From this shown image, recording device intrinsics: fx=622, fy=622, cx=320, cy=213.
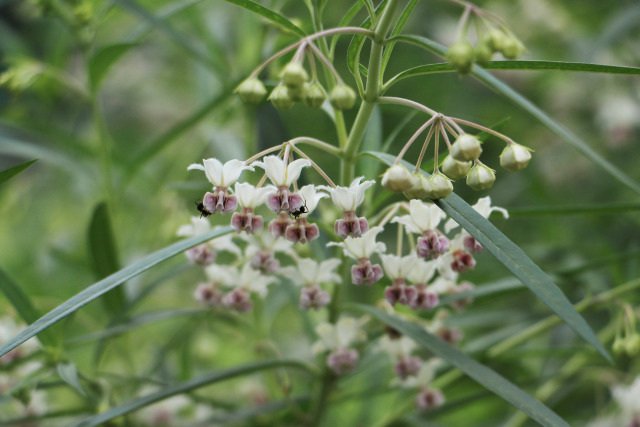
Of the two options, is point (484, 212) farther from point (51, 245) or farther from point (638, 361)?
point (51, 245)

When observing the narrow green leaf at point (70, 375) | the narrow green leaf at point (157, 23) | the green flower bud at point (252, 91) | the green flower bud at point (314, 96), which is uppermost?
the narrow green leaf at point (157, 23)

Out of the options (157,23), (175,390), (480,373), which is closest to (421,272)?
(480,373)

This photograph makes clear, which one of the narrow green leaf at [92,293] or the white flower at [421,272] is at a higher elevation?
the white flower at [421,272]

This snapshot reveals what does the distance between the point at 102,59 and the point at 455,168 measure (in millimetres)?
707

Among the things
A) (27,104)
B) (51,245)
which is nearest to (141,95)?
(27,104)

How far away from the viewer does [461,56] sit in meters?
0.59

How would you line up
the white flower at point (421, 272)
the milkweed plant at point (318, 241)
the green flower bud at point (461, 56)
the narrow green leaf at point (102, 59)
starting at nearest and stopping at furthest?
the green flower bud at point (461, 56)
the milkweed plant at point (318, 241)
the white flower at point (421, 272)
the narrow green leaf at point (102, 59)

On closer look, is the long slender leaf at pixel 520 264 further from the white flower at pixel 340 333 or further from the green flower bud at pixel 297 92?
the white flower at pixel 340 333

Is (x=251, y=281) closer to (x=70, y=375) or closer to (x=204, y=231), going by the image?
(x=204, y=231)

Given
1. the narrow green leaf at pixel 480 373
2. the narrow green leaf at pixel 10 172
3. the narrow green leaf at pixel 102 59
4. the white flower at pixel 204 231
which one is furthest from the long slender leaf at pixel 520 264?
the narrow green leaf at pixel 102 59

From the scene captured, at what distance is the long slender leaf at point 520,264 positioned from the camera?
2.02ft

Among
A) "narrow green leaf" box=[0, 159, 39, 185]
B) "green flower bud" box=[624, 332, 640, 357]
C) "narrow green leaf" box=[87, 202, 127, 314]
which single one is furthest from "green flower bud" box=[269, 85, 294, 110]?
"green flower bud" box=[624, 332, 640, 357]

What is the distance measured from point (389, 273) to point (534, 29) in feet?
5.11

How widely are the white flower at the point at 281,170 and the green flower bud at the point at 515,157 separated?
0.22m
